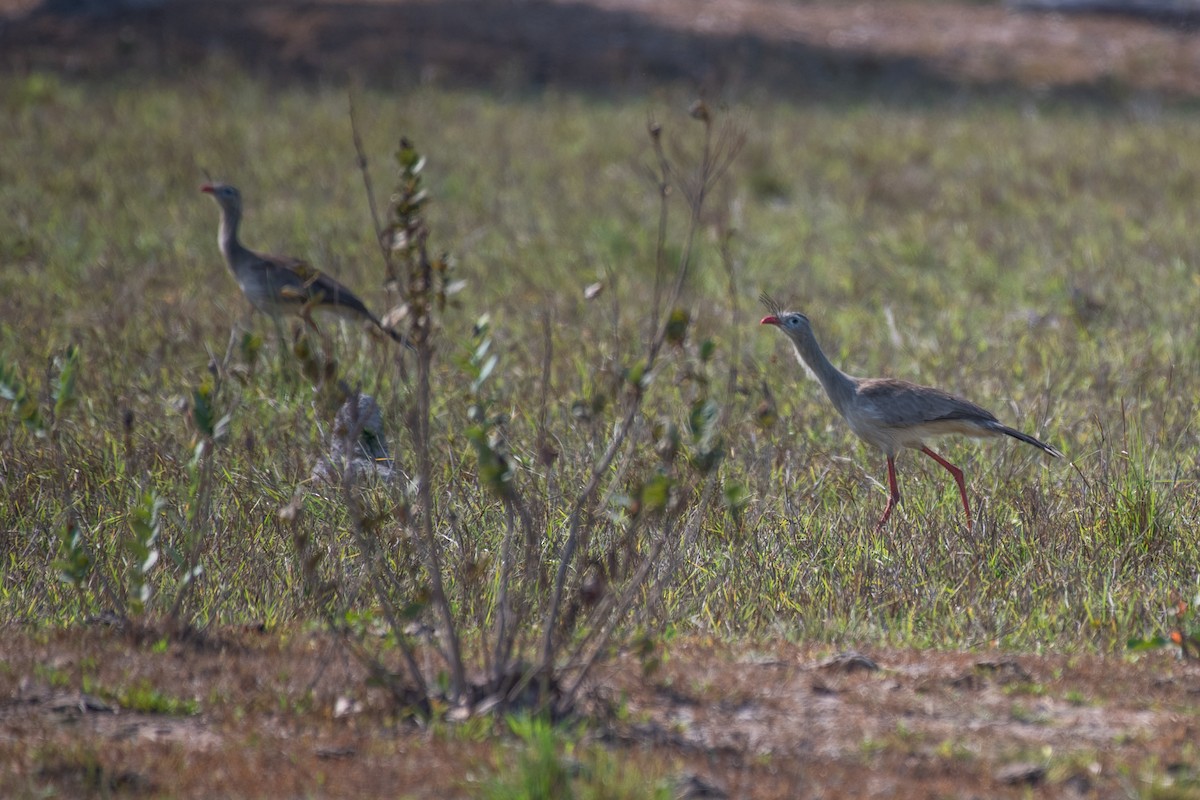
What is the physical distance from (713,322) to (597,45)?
9.85 metres

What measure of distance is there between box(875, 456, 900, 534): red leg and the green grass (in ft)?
0.18

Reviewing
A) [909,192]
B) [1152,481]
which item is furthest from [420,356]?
[909,192]

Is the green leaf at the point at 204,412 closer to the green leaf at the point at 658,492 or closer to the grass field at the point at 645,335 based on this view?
the grass field at the point at 645,335

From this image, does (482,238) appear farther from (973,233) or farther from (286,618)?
(286,618)

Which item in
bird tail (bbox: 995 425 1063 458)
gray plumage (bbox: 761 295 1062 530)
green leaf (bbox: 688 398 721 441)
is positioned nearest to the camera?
green leaf (bbox: 688 398 721 441)

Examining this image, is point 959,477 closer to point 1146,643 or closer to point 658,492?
point 1146,643

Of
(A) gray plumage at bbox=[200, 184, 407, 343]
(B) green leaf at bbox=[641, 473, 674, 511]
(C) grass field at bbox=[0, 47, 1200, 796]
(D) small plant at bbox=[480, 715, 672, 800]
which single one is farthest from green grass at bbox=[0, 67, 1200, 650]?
(D) small plant at bbox=[480, 715, 672, 800]

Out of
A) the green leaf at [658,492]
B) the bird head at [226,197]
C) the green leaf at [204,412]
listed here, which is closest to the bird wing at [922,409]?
the green leaf at [658,492]

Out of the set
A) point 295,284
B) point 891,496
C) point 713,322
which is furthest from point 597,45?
point 891,496

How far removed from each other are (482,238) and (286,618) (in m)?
5.98

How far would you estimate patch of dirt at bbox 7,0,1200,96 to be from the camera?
15570 mm

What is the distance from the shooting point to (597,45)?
16938 millimetres

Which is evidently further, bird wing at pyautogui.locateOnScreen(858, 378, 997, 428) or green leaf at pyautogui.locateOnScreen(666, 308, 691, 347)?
bird wing at pyautogui.locateOnScreen(858, 378, 997, 428)

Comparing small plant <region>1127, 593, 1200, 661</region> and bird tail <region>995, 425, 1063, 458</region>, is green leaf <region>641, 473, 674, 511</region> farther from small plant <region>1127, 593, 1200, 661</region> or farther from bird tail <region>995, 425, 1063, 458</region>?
bird tail <region>995, 425, 1063, 458</region>
